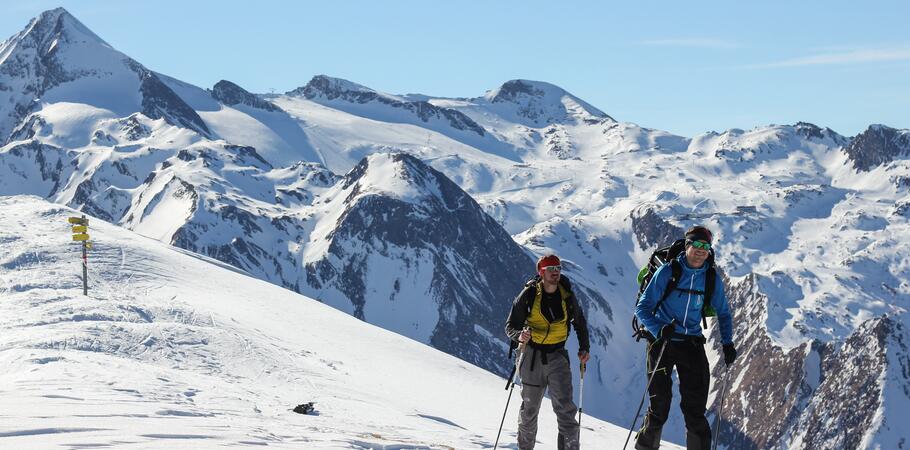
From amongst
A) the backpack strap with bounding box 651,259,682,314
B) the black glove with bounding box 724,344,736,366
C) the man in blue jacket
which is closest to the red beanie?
the man in blue jacket

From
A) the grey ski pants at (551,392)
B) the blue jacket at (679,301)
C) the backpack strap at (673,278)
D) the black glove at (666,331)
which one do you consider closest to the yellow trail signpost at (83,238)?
the grey ski pants at (551,392)

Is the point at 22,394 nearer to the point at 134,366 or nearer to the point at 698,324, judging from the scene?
the point at 134,366

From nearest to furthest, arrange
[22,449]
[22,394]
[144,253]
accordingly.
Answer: [22,449]
[22,394]
[144,253]

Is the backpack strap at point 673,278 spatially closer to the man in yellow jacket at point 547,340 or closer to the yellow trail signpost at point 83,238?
the man in yellow jacket at point 547,340

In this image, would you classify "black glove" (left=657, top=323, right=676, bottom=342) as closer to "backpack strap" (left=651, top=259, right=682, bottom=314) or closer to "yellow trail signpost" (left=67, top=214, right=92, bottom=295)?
"backpack strap" (left=651, top=259, right=682, bottom=314)

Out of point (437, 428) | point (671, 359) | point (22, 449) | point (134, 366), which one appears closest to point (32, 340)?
point (134, 366)

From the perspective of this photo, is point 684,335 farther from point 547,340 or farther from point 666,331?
point 547,340

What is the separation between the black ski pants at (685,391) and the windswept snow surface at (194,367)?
19.7 ft

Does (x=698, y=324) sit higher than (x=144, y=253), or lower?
higher

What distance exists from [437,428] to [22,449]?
1356cm

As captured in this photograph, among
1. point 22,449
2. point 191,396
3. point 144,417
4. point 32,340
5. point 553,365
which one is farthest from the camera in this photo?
point 32,340

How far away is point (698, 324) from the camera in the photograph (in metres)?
16.3

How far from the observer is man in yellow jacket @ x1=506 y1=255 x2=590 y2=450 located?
705 inches

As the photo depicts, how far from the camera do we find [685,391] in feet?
54.1
